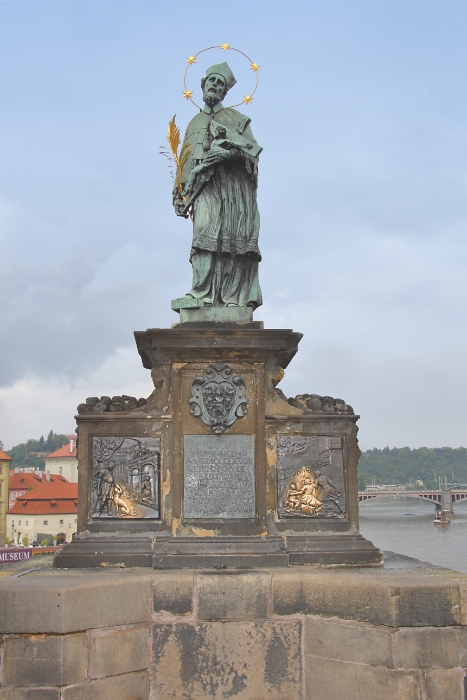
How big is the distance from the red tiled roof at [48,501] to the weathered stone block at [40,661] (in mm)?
56812

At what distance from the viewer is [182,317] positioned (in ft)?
24.0

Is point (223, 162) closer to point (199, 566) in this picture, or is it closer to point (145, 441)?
point (145, 441)

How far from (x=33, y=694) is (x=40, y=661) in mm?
233

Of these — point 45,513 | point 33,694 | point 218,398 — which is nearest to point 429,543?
point 45,513

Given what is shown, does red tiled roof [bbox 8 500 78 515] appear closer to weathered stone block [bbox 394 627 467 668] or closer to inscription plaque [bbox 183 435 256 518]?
inscription plaque [bbox 183 435 256 518]

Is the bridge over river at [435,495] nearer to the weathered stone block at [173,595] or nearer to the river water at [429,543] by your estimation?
the river water at [429,543]

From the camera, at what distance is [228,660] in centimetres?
566

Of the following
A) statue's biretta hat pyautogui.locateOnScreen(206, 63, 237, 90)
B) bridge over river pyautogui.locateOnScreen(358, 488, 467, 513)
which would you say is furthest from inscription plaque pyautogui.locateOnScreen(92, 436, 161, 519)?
bridge over river pyautogui.locateOnScreen(358, 488, 467, 513)

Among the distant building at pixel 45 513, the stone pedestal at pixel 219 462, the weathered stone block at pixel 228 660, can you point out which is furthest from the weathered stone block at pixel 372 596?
the distant building at pixel 45 513

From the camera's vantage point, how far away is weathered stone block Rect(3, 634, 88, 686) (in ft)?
16.8

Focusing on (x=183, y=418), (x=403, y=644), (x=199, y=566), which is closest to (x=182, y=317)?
(x=183, y=418)

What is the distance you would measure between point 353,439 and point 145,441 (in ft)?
6.61

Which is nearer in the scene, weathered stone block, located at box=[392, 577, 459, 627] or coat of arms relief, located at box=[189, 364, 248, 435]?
weathered stone block, located at box=[392, 577, 459, 627]

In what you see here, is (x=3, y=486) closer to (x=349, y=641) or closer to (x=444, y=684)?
(x=349, y=641)
